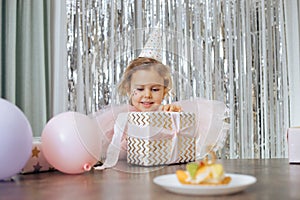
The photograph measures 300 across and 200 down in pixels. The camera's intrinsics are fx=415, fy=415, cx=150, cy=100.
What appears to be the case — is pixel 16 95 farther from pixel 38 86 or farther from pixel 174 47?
pixel 174 47

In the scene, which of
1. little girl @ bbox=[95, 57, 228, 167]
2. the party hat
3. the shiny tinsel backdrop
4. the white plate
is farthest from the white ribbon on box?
the shiny tinsel backdrop

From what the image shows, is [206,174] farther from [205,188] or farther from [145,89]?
[145,89]

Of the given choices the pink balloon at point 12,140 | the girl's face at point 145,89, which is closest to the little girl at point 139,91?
the girl's face at point 145,89

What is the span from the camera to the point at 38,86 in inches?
82.0

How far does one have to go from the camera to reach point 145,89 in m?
1.26

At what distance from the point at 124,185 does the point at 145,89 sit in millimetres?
441

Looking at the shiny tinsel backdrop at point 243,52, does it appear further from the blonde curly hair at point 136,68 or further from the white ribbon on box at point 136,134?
→ the white ribbon on box at point 136,134

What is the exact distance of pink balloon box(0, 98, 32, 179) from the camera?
946mm

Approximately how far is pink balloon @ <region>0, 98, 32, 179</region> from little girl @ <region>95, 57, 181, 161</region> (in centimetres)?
29

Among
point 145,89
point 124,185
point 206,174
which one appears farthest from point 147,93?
point 206,174

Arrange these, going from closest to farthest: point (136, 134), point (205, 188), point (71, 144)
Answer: point (205, 188) < point (71, 144) < point (136, 134)

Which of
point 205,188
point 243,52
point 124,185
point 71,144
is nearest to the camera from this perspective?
point 205,188

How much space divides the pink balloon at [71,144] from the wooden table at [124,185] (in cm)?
3

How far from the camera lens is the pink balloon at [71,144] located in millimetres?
1080
